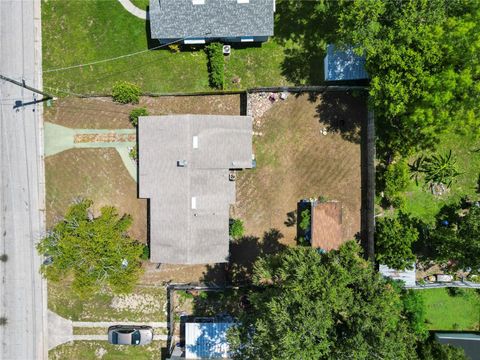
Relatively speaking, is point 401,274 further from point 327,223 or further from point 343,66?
point 343,66

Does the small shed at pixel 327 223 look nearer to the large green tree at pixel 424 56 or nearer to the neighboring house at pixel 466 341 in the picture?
the large green tree at pixel 424 56

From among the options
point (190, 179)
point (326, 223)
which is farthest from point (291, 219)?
point (190, 179)

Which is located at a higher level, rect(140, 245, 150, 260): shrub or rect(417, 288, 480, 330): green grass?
rect(140, 245, 150, 260): shrub

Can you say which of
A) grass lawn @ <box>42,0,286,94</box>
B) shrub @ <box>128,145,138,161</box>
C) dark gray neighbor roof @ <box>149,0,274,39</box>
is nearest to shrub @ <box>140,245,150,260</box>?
shrub @ <box>128,145,138,161</box>

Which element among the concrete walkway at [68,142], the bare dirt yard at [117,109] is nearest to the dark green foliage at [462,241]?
the bare dirt yard at [117,109]

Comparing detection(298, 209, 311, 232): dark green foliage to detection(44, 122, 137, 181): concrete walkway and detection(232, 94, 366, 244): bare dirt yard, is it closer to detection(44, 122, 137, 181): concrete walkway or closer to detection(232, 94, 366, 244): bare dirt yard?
detection(232, 94, 366, 244): bare dirt yard

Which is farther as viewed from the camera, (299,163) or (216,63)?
(299,163)

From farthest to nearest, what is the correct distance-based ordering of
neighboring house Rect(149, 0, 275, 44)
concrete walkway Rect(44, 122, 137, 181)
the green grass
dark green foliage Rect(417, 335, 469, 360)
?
concrete walkway Rect(44, 122, 137, 181) < the green grass < neighboring house Rect(149, 0, 275, 44) < dark green foliage Rect(417, 335, 469, 360)

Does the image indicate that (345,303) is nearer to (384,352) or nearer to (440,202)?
(384,352)
